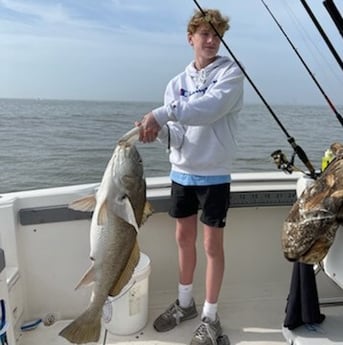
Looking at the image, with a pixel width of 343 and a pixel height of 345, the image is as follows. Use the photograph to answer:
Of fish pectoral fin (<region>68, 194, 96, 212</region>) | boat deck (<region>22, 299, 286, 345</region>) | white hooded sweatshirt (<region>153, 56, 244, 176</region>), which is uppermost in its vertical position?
white hooded sweatshirt (<region>153, 56, 244, 176</region>)

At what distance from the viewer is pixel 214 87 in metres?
2.31

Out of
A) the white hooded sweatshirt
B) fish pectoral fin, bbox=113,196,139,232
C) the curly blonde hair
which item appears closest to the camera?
fish pectoral fin, bbox=113,196,139,232

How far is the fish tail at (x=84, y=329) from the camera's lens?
155 centimetres

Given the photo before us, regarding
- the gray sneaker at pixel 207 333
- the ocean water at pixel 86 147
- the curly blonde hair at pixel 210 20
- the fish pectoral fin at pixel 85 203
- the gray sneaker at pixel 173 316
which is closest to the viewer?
the fish pectoral fin at pixel 85 203

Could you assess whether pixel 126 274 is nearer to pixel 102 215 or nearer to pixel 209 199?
pixel 102 215

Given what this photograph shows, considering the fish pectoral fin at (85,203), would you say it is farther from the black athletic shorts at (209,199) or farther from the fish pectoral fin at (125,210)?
the black athletic shorts at (209,199)

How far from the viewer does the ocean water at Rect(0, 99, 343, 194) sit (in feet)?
23.7

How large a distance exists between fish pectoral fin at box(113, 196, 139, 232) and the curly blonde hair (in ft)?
4.31

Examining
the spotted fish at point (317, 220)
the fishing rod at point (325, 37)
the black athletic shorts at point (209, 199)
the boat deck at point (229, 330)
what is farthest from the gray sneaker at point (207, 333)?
the fishing rod at point (325, 37)

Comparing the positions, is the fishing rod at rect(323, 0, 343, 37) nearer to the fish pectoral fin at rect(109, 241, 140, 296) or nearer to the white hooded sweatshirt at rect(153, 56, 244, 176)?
the white hooded sweatshirt at rect(153, 56, 244, 176)

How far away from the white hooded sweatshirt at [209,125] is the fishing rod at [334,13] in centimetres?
52

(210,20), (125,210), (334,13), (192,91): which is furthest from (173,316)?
(334,13)

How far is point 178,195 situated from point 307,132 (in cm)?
1016

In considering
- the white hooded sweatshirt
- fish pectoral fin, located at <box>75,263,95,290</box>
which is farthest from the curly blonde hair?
fish pectoral fin, located at <box>75,263,95,290</box>
